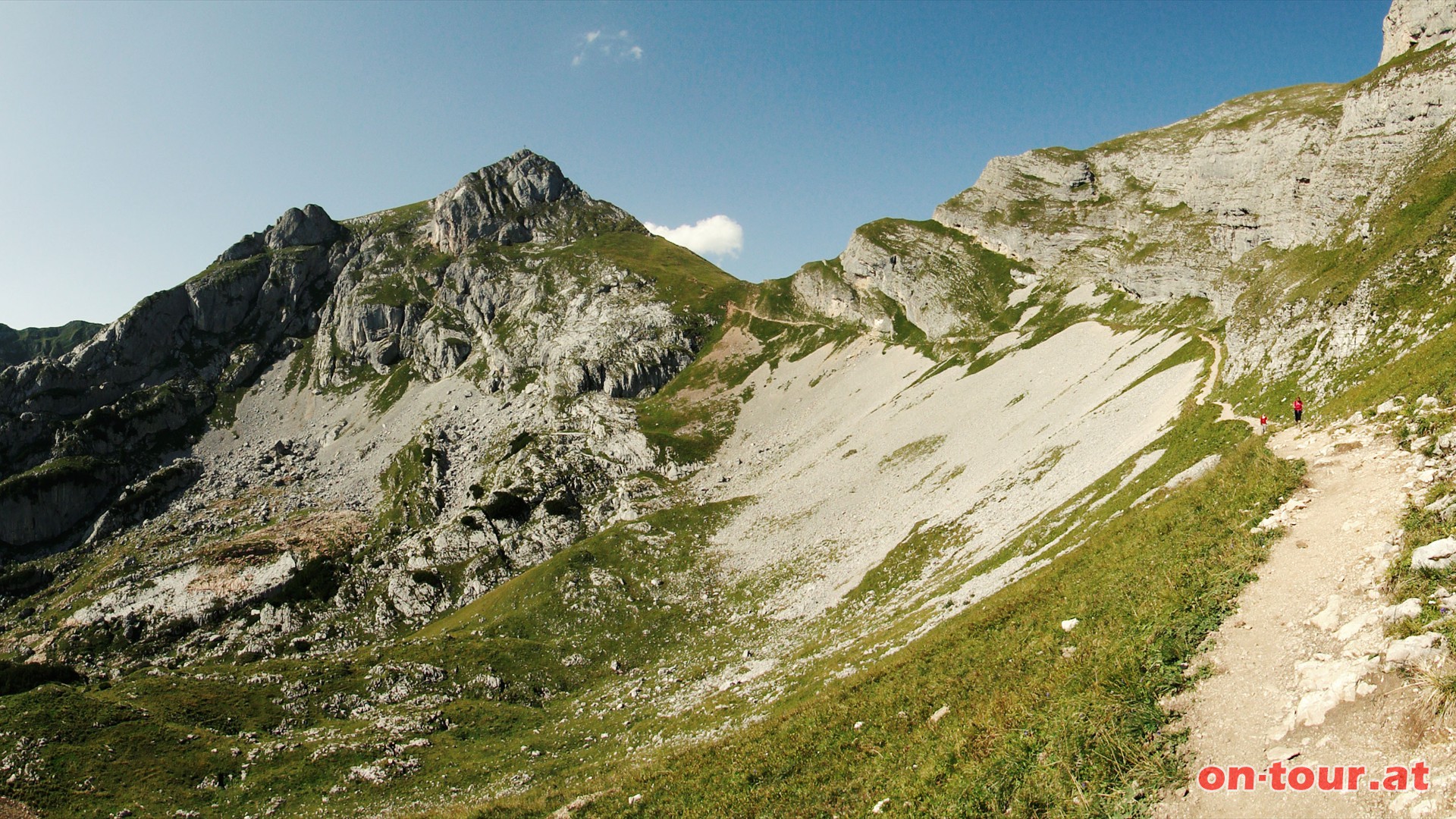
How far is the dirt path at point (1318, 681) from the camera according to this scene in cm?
832

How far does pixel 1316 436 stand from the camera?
65.8 feet

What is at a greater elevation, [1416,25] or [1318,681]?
[1416,25]

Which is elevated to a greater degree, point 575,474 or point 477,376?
point 477,376

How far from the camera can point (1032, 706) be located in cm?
1341

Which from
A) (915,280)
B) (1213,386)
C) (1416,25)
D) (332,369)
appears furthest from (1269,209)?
(332,369)

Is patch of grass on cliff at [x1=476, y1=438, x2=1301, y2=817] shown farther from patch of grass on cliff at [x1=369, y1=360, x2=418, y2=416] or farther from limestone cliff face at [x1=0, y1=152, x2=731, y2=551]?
patch of grass on cliff at [x1=369, y1=360, x2=418, y2=416]

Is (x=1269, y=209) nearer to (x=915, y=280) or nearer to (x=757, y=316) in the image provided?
(x=915, y=280)


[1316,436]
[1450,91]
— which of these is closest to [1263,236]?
[1450,91]

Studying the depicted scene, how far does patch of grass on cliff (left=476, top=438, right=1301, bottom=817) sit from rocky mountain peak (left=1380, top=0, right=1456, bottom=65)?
8201 centimetres

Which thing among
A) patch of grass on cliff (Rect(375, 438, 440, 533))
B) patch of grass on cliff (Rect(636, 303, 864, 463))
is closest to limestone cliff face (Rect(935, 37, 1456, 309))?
patch of grass on cliff (Rect(636, 303, 864, 463))

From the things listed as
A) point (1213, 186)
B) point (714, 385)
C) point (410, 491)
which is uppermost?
point (410, 491)

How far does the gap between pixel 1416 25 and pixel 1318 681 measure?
10213 cm

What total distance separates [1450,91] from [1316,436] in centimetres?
6149

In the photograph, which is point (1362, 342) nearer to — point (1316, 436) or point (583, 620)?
point (1316, 436)
